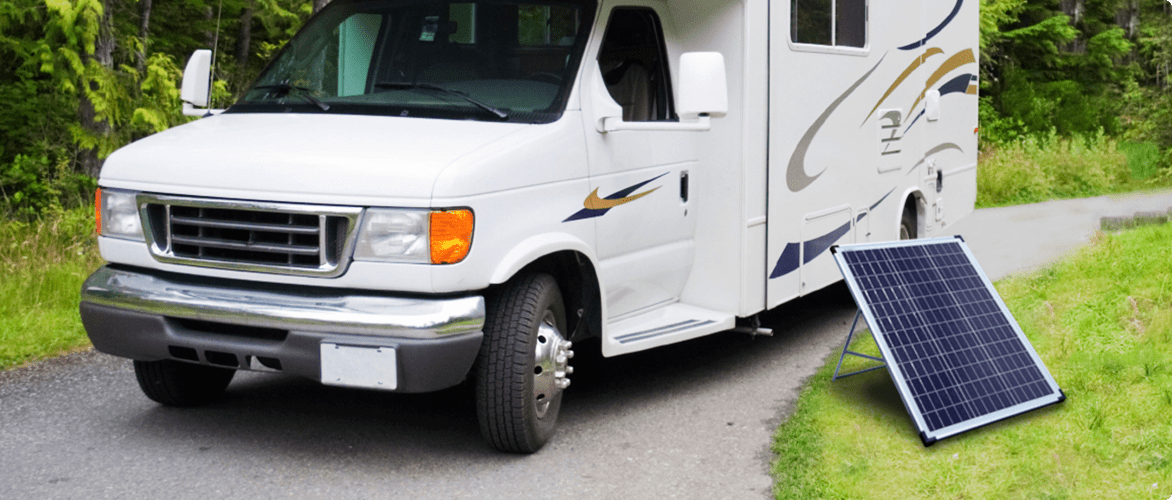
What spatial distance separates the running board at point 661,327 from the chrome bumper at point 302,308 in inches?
46.6

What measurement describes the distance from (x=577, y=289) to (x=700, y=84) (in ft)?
3.60

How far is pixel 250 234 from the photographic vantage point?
452 centimetres

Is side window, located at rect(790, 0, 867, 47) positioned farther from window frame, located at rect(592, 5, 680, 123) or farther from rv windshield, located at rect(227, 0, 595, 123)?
rv windshield, located at rect(227, 0, 595, 123)

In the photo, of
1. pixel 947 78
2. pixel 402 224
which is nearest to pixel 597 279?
pixel 402 224

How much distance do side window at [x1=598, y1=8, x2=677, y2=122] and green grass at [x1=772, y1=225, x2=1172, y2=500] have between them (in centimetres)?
171

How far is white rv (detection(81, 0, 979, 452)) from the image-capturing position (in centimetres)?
438

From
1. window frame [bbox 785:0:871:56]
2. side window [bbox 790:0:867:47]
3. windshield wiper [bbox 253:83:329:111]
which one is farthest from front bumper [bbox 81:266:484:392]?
side window [bbox 790:0:867:47]

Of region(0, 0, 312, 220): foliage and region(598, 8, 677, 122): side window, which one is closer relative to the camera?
region(598, 8, 677, 122): side window

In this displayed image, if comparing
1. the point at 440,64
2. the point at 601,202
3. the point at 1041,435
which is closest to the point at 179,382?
the point at 440,64

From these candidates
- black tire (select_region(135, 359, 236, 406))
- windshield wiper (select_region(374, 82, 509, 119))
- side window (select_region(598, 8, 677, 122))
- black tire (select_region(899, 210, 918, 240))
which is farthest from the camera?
black tire (select_region(899, 210, 918, 240))

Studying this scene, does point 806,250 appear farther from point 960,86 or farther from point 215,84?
point 215,84

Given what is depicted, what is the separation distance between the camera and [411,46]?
5.56 meters

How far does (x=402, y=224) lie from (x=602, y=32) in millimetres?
1670

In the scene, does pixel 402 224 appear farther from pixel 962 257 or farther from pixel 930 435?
pixel 962 257
